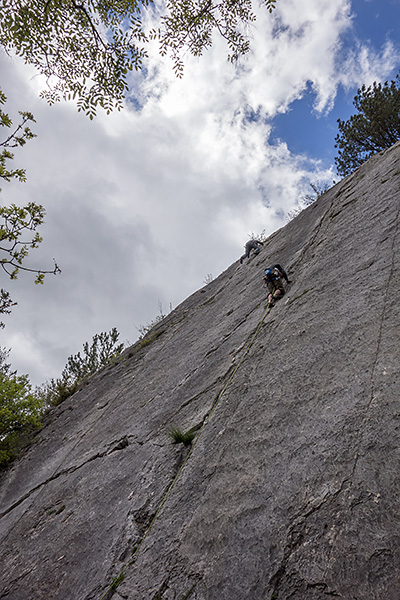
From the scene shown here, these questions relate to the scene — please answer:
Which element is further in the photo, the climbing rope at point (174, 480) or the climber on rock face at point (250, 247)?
the climber on rock face at point (250, 247)

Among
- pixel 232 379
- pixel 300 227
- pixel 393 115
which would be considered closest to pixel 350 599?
pixel 232 379

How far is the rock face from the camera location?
2607mm

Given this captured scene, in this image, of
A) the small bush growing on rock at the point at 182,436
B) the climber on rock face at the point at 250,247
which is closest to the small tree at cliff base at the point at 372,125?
the climber on rock face at the point at 250,247

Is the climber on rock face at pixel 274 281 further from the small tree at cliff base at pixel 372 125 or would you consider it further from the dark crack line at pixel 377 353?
the small tree at cliff base at pixel 372 125

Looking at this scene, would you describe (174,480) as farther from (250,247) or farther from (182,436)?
(250,247)

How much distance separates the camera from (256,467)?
354cm

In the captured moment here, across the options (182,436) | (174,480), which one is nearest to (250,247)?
(182,436)

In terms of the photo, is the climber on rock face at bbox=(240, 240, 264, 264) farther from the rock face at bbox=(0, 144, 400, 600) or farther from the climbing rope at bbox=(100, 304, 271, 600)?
the climbing rope at bbox=(100, 304, 271, 600)

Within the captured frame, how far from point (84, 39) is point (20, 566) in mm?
7773

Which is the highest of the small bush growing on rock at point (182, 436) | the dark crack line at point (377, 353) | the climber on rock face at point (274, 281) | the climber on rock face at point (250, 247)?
the climber on rock face at point (250, 247)

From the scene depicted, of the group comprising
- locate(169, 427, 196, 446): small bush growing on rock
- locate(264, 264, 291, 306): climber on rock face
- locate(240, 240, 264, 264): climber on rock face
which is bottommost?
locate(169, 427, 196, 446): small bush growing on rock

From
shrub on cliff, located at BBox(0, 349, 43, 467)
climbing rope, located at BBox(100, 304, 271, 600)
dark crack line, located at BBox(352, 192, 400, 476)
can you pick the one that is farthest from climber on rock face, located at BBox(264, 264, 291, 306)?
shrub on cliff, located at BBox(0, 349, 43, 467)

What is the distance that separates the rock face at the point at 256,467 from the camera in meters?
2.61

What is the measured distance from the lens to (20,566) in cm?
471
